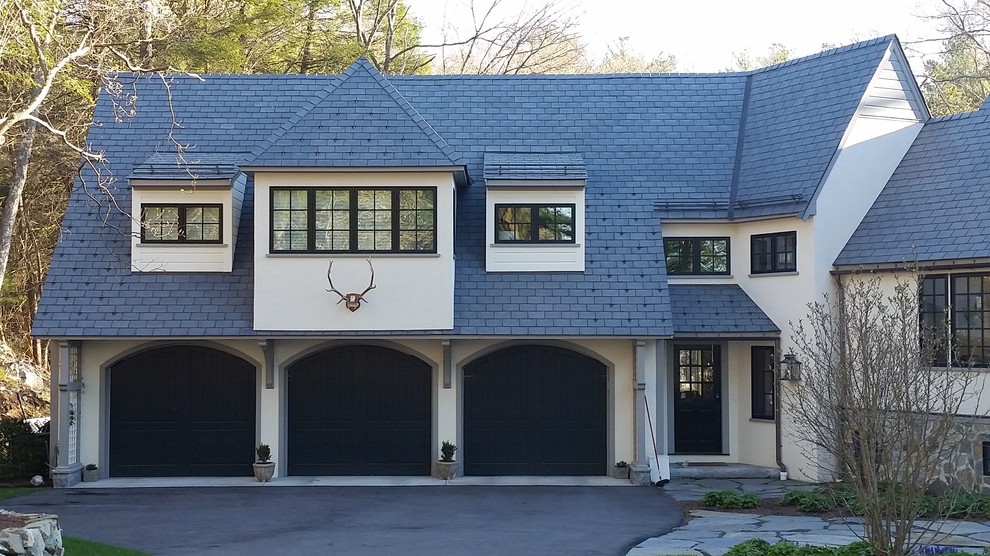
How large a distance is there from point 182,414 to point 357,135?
5.56 m

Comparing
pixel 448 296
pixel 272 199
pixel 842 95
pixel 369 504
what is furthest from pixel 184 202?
pixel 842 95

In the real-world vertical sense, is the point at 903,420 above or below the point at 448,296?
below

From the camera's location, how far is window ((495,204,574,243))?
1850 cm

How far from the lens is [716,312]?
737 inches

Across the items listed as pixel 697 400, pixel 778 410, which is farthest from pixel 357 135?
pixel 778 410

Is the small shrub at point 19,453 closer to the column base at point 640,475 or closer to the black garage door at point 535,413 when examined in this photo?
the black garage door at point 535,413

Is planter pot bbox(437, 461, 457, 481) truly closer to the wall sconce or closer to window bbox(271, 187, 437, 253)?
window bbox(271, 187, 437, 253)

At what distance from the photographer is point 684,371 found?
19.5 metres

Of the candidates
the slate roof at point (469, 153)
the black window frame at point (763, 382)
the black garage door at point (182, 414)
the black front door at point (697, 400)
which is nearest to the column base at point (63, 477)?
the black garage door at point (182, 414)

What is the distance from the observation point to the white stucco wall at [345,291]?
1730cm

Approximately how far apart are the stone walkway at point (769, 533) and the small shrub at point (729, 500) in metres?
0.46

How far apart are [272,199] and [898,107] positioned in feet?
35.5

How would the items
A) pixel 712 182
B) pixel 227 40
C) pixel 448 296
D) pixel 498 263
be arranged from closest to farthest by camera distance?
pixel 448 296
pixel 498 263
pixel 712 182
pixel 227 40

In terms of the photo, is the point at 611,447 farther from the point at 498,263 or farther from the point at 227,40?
the point at 227,40
